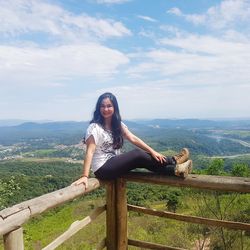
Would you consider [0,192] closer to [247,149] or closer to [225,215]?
[225,215]

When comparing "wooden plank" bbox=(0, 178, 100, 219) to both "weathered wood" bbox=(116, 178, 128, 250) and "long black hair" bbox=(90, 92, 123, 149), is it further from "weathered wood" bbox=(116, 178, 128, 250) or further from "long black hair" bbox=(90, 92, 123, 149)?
"long black hair" bbox=(90, 92, 123, 149)

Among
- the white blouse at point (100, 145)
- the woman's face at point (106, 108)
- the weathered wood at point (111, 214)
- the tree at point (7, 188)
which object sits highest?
the woman's face at point (106, 108)

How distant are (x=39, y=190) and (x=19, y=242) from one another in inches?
1546

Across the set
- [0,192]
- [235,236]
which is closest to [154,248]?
[235,236]

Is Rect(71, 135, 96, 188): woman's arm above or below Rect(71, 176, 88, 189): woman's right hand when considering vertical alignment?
above

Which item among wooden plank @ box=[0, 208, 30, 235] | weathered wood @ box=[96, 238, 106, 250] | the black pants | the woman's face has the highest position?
A: the woman's face

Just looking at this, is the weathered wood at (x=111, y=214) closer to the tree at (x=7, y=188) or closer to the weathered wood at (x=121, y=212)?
the weathered wood at (x=121, y=212)

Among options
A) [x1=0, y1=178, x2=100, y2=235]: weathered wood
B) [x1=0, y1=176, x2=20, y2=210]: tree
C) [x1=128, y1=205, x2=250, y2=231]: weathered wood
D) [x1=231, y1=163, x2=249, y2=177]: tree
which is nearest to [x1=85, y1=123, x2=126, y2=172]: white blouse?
[x1=0, y1=178, x2=100, y2=235]: weathered wood

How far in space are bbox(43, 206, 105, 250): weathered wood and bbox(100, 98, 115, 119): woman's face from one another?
80 centimetres

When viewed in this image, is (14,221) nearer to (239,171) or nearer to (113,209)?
(113,209)

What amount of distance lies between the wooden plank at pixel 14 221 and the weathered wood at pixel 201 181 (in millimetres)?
→ 1120

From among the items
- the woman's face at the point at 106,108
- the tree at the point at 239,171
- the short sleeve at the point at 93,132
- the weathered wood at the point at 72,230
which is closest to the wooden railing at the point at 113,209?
the weathered wood at the point at 72,230

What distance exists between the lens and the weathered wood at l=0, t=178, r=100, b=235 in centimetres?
182

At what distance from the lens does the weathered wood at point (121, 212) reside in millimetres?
2965
